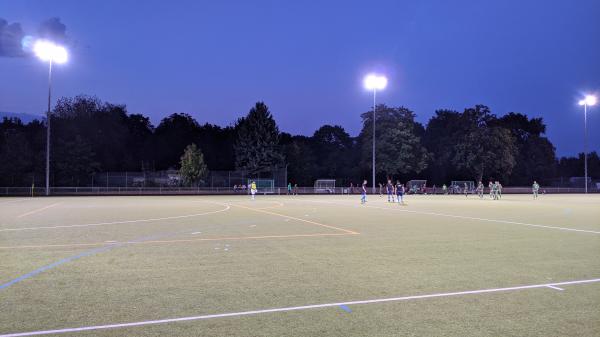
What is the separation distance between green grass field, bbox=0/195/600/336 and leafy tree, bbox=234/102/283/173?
5438 centimetres

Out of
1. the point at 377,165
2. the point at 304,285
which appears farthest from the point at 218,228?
the point at 377,165

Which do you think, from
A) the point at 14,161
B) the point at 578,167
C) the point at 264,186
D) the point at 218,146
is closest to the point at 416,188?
the point at 264,186

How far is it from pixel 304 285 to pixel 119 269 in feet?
11.4

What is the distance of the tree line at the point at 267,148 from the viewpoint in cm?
6038

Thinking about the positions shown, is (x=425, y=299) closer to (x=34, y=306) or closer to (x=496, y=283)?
(x=496, y=283)

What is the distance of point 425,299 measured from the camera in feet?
20.9

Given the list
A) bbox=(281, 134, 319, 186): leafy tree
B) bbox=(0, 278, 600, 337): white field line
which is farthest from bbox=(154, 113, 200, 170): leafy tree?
bbox=(0, 278, 600, 337): white field line

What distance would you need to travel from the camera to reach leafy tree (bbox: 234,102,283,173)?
223 ft

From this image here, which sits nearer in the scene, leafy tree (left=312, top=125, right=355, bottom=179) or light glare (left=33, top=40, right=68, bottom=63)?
light glare (left=33, top=40, right=68, bottom=63)

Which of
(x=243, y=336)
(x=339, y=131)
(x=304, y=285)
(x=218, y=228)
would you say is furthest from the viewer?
(x=339, y=131)

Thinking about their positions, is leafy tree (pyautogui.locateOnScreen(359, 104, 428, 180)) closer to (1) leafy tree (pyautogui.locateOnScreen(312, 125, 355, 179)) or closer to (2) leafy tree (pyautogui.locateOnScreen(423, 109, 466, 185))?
(2) leafy tree (pyautogui.locateOnScreen(423, 109, 466, 185))

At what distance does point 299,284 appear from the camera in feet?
23.6

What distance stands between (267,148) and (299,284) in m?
61.4

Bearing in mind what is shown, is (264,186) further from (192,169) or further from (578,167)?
(578,167)
